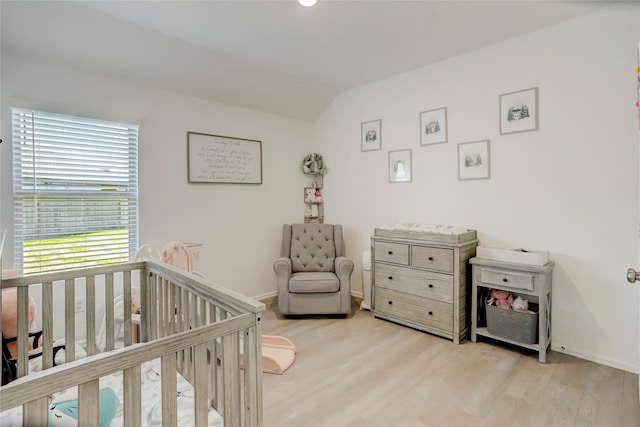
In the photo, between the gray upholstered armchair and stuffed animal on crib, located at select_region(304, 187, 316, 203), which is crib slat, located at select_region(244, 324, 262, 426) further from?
stuffed animal on crib, located at select_region(304, 187, 316, 203)

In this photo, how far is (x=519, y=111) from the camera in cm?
261

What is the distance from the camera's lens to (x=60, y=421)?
1.03 meters

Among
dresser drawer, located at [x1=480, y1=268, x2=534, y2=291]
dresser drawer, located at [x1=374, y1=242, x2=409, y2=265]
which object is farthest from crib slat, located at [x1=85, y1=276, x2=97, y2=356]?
dresser drawer, located at [x1=480, y1=268, x2=534, y2=291]

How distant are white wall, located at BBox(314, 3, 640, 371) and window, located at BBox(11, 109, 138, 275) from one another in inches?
110

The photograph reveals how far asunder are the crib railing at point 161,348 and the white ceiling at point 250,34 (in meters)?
1.76

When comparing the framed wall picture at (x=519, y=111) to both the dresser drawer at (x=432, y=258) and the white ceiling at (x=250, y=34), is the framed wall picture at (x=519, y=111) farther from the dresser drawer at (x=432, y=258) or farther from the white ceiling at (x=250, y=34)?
the dresser drawer at (x=432, y=258)

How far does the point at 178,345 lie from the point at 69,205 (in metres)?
2.31

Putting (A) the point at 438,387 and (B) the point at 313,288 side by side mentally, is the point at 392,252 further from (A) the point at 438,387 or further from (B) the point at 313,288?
(A) the point at 438,387

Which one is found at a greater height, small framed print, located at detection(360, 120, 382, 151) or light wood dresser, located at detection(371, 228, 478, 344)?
small framed print, located at detection(360, 120, 382, 151)

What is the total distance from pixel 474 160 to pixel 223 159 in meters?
2.53

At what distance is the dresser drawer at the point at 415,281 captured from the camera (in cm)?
267

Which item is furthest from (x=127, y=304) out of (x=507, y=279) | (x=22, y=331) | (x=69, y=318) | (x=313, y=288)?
(x=507, y=279)

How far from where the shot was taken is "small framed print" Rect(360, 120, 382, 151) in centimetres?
357

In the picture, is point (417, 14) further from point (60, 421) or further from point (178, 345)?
point (60, 421)
